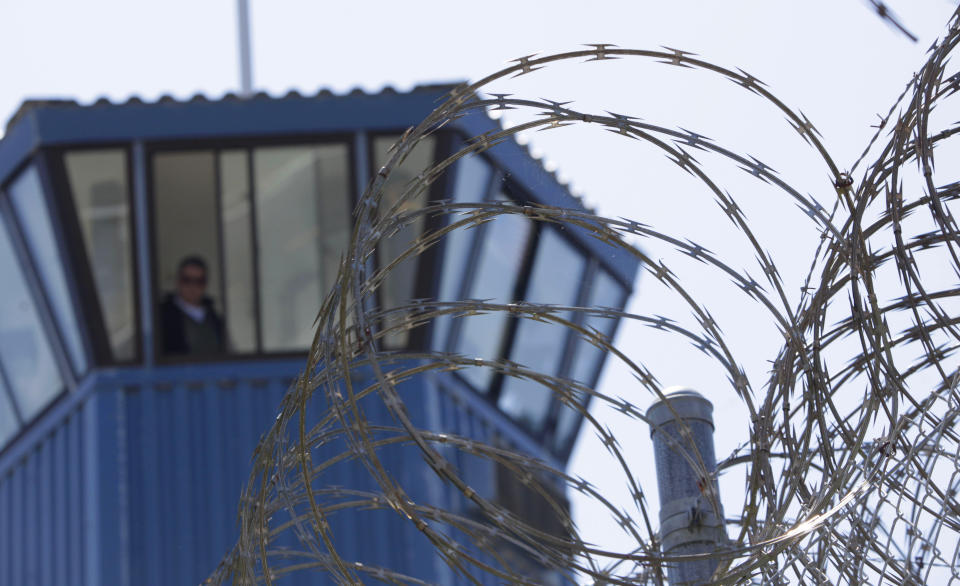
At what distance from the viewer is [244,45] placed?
730 inches

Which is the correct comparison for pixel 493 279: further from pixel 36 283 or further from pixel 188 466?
pixel 36 283

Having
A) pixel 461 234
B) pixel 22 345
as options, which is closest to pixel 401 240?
pixel 461 234

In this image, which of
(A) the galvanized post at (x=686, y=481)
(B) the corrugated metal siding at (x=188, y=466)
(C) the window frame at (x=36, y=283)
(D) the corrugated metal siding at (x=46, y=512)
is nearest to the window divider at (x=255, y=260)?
(B) the corrugated metal siding at (x=188, y=466)

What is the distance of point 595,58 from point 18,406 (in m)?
12.6

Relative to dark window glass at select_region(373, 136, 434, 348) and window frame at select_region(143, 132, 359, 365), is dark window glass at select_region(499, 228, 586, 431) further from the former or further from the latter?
window frame at select_region(143, 132, 359, 365)

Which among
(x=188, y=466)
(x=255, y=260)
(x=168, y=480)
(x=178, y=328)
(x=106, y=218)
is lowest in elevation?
(x=168, y=480)

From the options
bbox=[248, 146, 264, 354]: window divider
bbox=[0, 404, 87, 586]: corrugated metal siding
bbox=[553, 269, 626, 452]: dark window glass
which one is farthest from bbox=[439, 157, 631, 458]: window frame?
bbox=[0, 404, 87, 586]: corrugated metal siding

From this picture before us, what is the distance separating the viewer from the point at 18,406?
16703mm

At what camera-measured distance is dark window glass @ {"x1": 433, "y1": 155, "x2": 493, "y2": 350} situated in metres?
15.4

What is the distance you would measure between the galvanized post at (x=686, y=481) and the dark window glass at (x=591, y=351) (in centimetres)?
1118

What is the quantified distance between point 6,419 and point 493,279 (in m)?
5.25

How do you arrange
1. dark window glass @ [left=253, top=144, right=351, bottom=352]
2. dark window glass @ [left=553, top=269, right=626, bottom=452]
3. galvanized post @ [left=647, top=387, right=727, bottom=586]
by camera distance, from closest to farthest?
galvanized post @ [left=647, top=387, right=727, bottom=586]
dark window glass @ [left=253, top=144, right=351, bottom=352]
dark window glass @ [left=553, top=269, right=626, bottom=452]

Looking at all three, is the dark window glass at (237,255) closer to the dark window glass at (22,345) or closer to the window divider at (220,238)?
the window divider at (220,238)

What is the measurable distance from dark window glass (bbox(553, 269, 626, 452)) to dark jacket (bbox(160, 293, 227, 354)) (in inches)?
161
